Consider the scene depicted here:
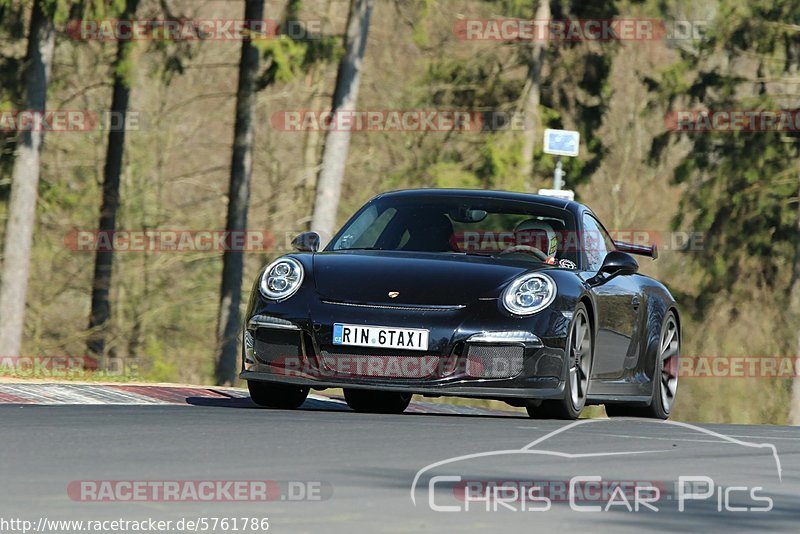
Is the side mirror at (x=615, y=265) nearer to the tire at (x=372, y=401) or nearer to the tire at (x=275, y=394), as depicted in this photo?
the tire at (x=372, y=401)

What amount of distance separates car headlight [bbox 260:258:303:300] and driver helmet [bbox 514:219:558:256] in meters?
1.71

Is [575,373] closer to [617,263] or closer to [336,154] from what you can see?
[617,263]

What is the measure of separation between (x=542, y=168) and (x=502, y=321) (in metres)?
28.3

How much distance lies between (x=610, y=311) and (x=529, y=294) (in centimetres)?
143

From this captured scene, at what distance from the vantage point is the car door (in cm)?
1143

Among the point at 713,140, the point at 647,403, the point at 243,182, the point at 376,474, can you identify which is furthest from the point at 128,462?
the point at 713,140

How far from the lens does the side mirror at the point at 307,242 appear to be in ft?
37.4

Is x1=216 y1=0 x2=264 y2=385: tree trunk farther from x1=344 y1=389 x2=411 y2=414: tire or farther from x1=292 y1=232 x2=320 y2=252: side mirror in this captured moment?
x1=292 y1=232 x2=320 y2=252: side mirror

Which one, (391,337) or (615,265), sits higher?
(615,265)

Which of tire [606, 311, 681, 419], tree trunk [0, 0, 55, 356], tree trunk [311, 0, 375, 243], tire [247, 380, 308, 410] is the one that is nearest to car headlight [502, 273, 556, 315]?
tire [247, 380, 308, 410]

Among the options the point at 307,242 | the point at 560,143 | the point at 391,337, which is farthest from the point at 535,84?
the point at 391,337

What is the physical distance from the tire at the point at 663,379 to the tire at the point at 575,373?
1.85 metres

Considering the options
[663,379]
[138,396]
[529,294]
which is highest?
[529,294]

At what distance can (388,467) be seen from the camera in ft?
24.1
